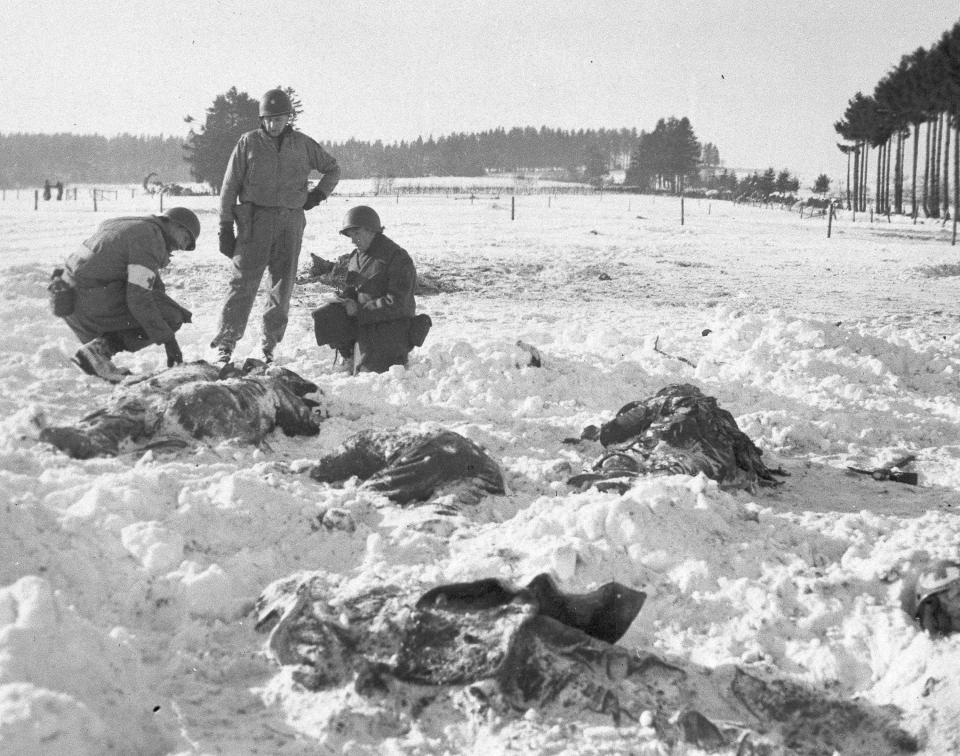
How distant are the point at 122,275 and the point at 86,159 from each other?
115092 millimetres

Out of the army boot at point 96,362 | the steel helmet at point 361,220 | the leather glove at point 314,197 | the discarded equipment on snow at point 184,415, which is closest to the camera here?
the discarded equipment on snow at point 184,415

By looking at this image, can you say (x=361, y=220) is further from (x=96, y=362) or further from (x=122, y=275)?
(x=96, y=362)

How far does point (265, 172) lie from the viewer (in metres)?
6.59

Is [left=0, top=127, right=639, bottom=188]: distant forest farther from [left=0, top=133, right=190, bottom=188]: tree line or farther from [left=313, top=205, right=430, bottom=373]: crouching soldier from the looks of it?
[left=313, top=205, right=430, bottom=373]: crouching soldier

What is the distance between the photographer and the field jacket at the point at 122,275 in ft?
19.2

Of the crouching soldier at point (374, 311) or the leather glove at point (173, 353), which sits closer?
the leather glove at point (173, 353)

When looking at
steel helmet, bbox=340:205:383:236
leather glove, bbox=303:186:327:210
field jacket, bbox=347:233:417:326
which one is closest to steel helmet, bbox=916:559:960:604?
field jacket, bbox=347:233:417:326

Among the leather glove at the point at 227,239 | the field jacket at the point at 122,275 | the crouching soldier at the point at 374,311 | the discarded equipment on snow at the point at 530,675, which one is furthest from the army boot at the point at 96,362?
the discarded equipment on snow at the point at 530,675

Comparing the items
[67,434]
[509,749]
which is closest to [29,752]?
[509,749]

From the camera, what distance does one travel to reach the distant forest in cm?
10050

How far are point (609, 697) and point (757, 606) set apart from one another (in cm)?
78

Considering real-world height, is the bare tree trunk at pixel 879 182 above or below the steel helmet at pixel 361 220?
above

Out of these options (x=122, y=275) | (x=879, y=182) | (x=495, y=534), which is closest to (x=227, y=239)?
(x=122, y=275)

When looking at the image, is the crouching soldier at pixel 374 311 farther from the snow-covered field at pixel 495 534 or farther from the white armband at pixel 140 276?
the white armband at pixel 140 276
